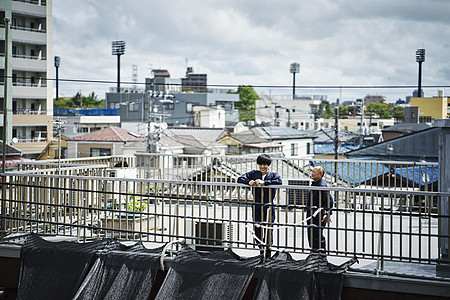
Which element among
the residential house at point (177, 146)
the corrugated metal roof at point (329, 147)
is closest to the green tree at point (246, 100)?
the corrugated metal roof at point (329, 147)

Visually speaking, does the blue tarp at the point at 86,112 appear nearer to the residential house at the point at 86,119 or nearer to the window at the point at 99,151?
the residential house at the point at 86,119

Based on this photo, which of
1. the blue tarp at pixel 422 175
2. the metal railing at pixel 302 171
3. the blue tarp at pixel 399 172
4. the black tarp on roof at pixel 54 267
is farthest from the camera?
the metal railing at pixel 302 171

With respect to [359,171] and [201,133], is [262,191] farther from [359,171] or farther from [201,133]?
[201,133]

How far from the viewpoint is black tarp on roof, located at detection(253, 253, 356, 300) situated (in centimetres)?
717

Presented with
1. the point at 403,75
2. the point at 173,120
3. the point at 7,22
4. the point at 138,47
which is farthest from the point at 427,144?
the point at 138,47

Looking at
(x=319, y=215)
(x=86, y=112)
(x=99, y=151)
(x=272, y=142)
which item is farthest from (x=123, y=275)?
(x=86, y=112)

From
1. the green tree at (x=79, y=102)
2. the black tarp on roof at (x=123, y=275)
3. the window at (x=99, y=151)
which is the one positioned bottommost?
the black tarp on roof at (x=123, y=275)

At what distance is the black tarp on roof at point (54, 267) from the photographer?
28.1 ft

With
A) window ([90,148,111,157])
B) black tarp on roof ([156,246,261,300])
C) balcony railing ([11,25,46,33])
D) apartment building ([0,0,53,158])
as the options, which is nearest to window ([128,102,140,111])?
apartment building ([0,0,53,158])

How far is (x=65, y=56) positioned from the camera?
13900cm

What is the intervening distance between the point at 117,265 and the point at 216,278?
156 cm

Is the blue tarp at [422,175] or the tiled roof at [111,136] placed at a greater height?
the tiled roof at [111,136]

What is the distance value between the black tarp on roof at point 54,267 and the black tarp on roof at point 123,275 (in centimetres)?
18

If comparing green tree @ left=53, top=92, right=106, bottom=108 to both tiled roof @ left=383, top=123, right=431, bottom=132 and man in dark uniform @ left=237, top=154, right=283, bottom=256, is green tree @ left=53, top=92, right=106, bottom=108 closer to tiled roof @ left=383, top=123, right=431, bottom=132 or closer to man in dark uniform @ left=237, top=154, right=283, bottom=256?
tiled roof @ left=383, top=123, right=431, bottom=132
